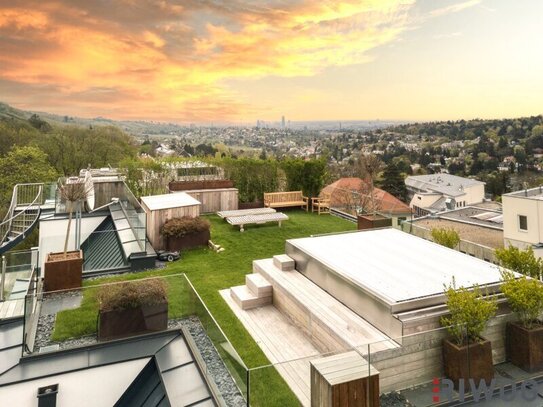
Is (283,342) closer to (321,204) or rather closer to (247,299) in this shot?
(247,299)

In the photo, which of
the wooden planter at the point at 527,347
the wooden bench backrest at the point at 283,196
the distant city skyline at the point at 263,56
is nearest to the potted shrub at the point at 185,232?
the wooden bench backrest at the point at 283,196

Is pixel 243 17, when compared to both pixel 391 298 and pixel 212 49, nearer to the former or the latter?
pixel 212 49

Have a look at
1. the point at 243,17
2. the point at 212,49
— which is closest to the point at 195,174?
the point at 243,17

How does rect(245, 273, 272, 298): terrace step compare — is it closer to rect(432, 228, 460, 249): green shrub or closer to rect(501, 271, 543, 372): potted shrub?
rect(501, 271, 543, 372): potted shrub

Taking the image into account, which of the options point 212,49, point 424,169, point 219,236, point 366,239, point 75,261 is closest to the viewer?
point 75,261

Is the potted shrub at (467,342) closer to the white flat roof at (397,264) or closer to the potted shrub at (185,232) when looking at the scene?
the white flat roof at (397,264)

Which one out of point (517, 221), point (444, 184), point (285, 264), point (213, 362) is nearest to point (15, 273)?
point (213, 362)
